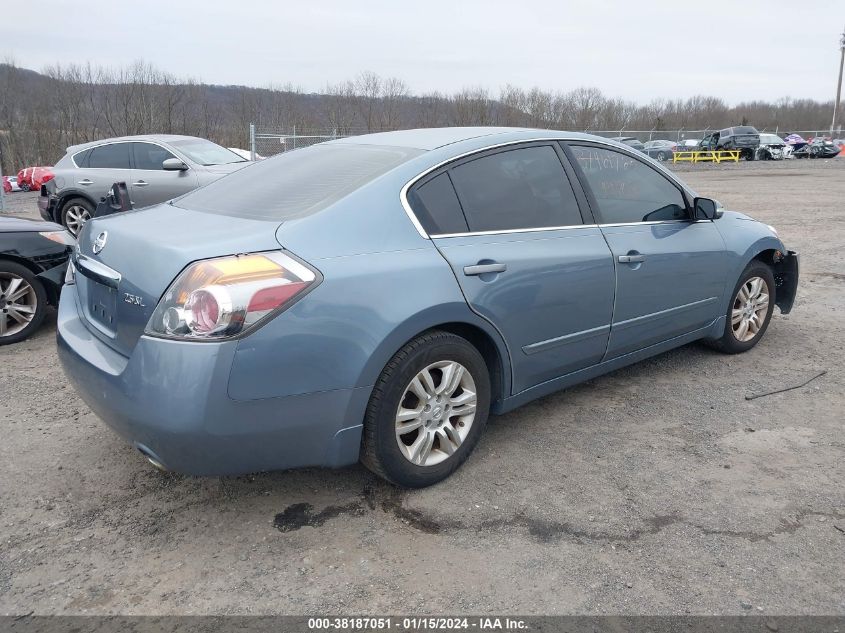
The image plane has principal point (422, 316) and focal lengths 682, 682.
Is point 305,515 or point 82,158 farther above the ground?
point 82,158

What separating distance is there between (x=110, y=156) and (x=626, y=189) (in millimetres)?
9176

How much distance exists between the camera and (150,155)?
10430 millimetres

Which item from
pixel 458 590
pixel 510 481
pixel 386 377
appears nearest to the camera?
pixel 458 590

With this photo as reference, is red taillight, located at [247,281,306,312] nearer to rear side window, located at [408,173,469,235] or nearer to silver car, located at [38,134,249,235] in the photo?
rear side window, located at [408,173,469,235]

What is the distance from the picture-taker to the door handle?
304 cm

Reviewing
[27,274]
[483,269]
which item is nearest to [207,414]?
[483,269]

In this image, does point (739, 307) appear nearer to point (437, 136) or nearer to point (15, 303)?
point (437, 136)

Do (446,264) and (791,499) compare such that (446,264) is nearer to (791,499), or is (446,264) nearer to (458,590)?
(458,590)

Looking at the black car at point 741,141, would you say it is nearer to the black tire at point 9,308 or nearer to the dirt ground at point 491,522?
the dirt ground at point 491,522

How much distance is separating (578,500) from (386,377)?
1.03m

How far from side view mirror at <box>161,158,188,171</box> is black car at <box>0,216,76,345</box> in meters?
4.27

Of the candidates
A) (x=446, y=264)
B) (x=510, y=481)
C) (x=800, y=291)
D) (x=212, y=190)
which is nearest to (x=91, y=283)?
(x=212, y=190)

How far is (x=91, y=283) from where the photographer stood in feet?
10.0

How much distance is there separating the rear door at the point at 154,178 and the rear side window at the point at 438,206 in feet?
24.8
